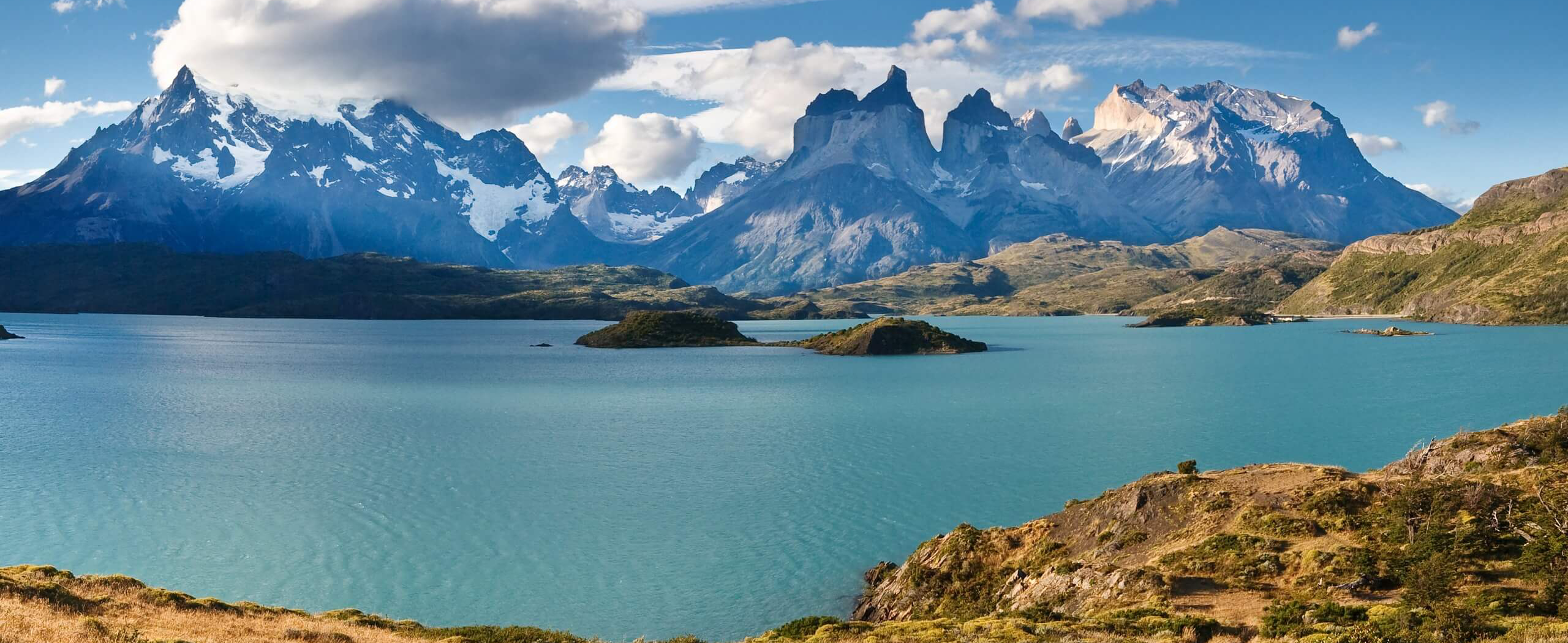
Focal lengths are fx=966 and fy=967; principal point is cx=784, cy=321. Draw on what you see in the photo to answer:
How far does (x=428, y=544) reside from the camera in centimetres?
6028

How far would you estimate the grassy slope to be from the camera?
1262 inches

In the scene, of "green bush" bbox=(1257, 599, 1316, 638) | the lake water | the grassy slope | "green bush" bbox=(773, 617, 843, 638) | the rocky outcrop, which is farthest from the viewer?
the lake water

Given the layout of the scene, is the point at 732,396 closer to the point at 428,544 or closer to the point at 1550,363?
the point at 428,544

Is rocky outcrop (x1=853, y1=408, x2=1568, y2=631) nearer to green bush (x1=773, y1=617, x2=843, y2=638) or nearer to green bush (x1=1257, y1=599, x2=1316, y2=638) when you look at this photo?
green bush (x1=1257, y1=599, x2=1316, y2=638)

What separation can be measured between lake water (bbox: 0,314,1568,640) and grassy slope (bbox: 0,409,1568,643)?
26.7 feet

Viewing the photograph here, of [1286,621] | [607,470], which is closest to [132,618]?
[1286,621]

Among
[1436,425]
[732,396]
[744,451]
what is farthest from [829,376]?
[1436,425]

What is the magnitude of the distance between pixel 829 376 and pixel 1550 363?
12902cm

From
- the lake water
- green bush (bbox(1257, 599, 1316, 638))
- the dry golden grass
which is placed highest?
green bush (bbox(1257, 599, 1316, 638))

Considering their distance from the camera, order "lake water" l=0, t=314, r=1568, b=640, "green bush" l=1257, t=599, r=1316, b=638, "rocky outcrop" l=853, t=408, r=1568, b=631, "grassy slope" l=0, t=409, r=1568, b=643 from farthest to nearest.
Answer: "lake water" l=0, t=314, r=1568, b=640 → "rocky outcrop" l=853, t=408, r=1568, b=631 → "grassy slope" l=0, t=409, r=1568, b=643 → "green bush" l=1257, t=599, r=1316, b=638

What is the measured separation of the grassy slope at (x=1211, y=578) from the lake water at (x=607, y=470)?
8152 mm

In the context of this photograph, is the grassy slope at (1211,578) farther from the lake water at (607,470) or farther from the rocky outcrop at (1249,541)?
the lake water at (607,470)

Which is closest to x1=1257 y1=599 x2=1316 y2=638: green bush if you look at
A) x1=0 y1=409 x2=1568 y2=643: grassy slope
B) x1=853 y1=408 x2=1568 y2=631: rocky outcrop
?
x1=0 y1=409 x2=1568 y2=643: grassy slope

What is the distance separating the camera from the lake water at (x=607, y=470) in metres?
53.1
